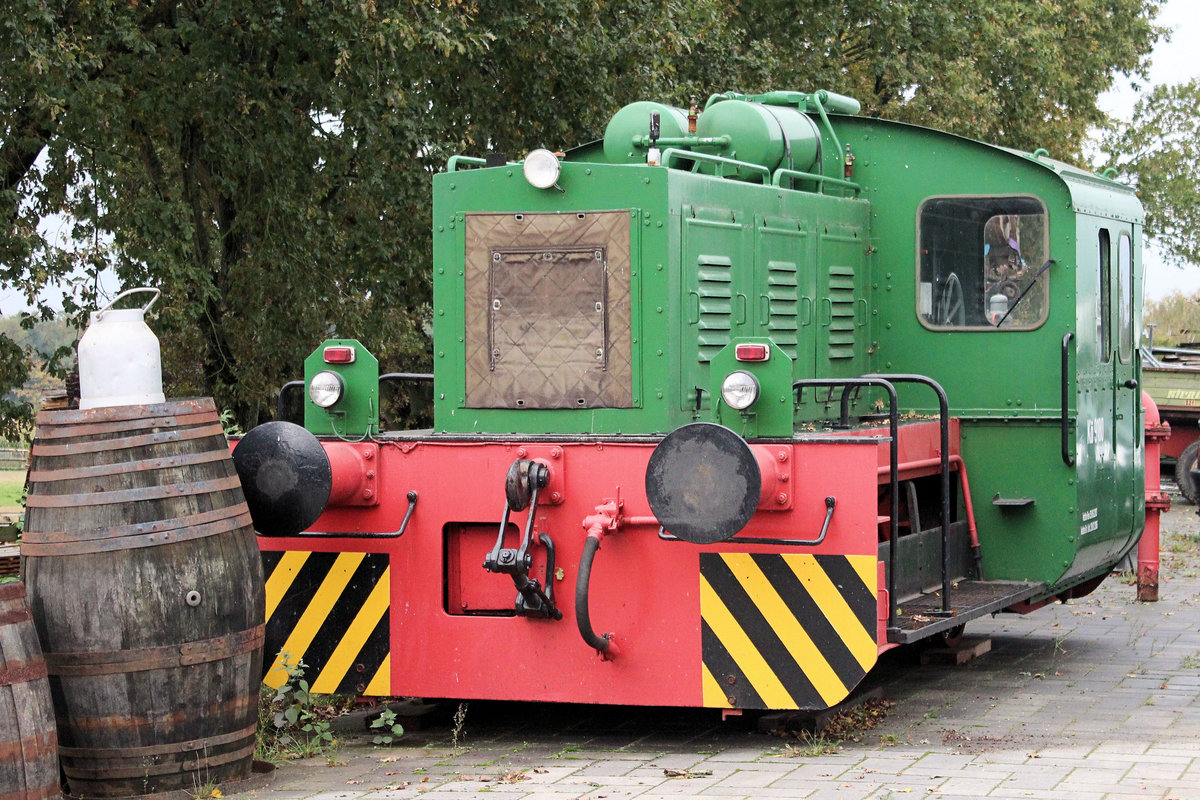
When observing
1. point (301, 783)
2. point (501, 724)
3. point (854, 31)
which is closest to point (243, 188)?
point (501, 724)

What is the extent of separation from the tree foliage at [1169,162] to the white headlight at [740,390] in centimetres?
3634

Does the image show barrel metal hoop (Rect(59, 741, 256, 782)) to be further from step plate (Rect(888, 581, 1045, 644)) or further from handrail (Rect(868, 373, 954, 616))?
handrail (Rect(868, 373, 954, 616))

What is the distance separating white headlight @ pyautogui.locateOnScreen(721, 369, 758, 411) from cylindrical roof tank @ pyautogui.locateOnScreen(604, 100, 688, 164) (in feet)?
5.67

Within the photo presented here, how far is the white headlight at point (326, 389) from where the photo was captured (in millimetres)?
7195

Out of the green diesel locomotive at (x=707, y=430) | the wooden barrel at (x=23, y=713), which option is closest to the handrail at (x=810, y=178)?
the green diesel locomotive at (x=707, y=430)

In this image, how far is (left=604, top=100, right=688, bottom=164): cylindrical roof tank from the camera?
762 centimetres

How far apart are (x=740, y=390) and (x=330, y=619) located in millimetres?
2196

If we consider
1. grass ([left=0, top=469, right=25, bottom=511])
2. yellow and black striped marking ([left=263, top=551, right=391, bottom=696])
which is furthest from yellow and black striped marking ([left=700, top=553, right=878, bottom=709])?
grass ([left=0, top=469, right=25, bottom=511])

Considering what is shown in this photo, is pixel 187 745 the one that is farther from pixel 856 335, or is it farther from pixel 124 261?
pixel 124 261

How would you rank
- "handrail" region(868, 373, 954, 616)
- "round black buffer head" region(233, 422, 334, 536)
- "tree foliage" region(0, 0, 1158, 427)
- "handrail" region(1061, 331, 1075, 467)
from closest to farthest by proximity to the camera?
"round black buffer head" region(233, 422, 334, 536) → "handrail" region(868, 373, 954, 616) → "handrail" region(1061, 331, 1075, 467) → "tree foliage" region(0, 0, 1158, 427)

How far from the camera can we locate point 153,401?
232 inches

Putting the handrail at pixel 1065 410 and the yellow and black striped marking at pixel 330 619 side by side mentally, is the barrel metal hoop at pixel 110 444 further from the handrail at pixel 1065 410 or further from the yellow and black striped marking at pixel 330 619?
the handrail at pixel 1065 410

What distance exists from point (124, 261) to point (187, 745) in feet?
26.2

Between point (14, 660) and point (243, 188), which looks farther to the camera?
point (243, 188)
